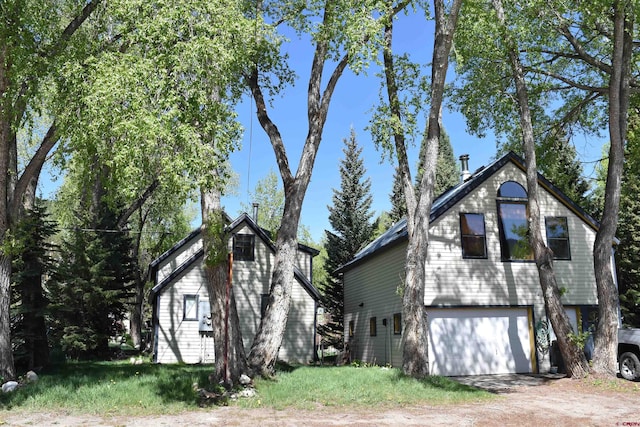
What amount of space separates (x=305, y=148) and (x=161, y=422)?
7769mm

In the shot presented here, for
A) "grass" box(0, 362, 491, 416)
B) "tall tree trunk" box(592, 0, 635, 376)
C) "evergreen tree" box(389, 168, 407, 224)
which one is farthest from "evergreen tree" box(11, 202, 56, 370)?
"evergreen tree" box(389, 168, 407, 224)

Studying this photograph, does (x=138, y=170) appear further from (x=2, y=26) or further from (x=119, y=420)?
(x=2, y=26)

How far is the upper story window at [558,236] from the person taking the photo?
1794cm

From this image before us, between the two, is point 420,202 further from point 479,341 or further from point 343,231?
point 343,231

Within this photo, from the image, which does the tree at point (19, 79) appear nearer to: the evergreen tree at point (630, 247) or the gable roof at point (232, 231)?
the gable roof at point (232, 231)

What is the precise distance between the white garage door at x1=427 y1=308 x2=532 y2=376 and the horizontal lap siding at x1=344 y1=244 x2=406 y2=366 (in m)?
1.34

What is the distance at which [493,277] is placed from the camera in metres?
17.2

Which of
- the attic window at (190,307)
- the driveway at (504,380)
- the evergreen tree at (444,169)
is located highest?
the evergreen tree at (444,169)

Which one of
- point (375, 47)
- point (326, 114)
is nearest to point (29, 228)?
point (326, 114)

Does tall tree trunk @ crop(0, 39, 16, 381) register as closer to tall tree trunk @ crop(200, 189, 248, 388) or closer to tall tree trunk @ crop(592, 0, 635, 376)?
tall tree trunk @ crop(200, 189, 248, 388)

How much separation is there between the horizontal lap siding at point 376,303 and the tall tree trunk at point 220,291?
24.7ft

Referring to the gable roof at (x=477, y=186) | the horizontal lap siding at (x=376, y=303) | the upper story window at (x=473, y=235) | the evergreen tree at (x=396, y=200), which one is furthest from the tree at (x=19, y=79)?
the evergreen tree at (x=396, y=200)

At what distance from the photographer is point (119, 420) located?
333 inches

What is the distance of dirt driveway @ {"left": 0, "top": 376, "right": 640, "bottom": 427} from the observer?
8.31 meters
